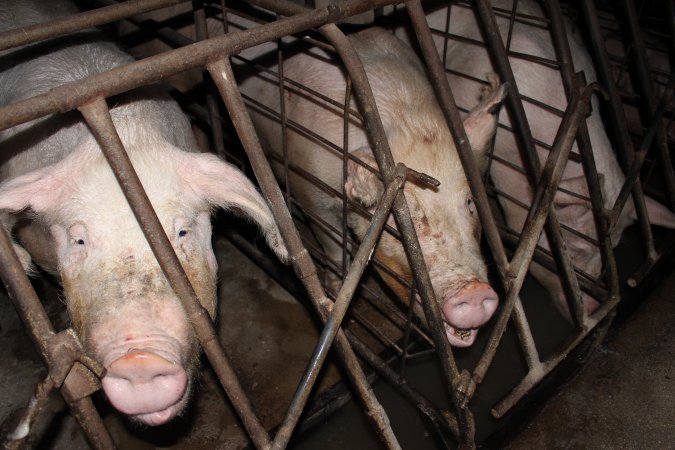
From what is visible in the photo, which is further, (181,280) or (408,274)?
(408,274)

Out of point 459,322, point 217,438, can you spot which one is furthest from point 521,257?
point 217,438

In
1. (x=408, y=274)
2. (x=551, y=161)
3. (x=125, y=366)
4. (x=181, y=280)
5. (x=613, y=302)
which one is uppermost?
(x=181, y=280)

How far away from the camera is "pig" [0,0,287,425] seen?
1875 mm

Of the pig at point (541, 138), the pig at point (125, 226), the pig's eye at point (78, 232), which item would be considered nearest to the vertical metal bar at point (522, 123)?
the pig at point (541, 138)

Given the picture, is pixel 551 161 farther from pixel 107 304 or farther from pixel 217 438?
pixel 217 438

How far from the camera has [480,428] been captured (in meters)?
3.23

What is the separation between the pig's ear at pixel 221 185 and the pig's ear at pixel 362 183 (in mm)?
408

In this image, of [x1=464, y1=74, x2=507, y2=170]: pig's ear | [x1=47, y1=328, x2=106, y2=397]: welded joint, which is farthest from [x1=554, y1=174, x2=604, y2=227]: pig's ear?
[x1=47, y1=328, x2=106, y2=397]: welded joint

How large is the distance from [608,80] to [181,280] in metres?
2.33

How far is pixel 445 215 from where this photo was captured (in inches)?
107

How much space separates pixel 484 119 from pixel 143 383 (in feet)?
6.54

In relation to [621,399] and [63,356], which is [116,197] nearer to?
[63,356]

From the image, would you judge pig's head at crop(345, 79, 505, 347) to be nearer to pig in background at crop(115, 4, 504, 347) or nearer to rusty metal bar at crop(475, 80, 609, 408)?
pig in background at crop(115, 4, 504, 347)

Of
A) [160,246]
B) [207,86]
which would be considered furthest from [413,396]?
[207,86]
